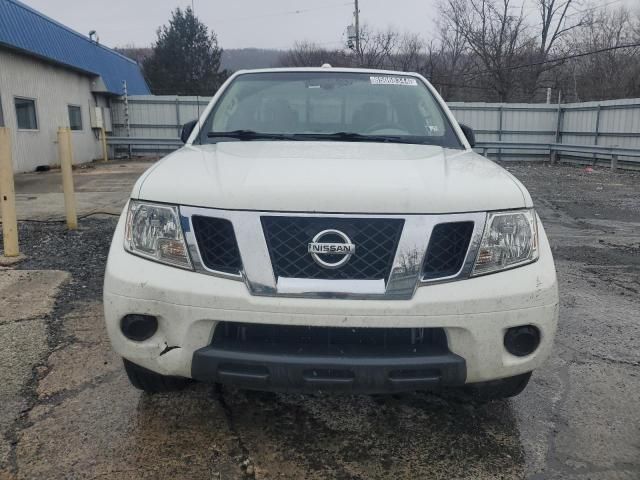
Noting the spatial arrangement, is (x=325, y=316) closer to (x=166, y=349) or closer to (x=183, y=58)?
(x=166, y=349)

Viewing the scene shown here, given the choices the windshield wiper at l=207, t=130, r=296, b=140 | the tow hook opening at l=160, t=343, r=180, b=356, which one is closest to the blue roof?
the windshield wiper at l=207, t=130, r=296, b=140

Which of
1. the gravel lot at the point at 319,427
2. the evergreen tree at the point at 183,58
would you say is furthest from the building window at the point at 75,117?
the evergreen tree at the point at 183,58

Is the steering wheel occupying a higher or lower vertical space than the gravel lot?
higher

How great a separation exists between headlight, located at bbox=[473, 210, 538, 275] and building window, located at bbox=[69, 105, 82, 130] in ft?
60.2

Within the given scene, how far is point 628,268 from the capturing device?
5.19m

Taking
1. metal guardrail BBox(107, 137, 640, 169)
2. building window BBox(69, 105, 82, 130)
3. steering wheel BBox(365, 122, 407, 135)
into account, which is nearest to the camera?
steering wheel BBox(365, 122, 407, 135)

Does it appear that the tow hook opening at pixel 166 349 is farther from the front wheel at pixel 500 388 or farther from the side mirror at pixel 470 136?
the side mirror at pixel 470 136

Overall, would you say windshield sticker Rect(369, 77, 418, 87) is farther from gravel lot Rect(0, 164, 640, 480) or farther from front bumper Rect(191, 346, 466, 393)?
front bumper Rect(191, 346, 466, 393)

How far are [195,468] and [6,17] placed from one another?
14891 mm

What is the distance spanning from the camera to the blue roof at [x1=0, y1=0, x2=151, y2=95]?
44.5ft

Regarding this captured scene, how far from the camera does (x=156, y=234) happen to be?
2105mm

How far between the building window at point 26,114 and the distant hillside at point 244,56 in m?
33.0

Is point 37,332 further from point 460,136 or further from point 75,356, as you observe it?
point 460,136

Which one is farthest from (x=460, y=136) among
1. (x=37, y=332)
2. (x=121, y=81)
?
(x=121, y=81)
